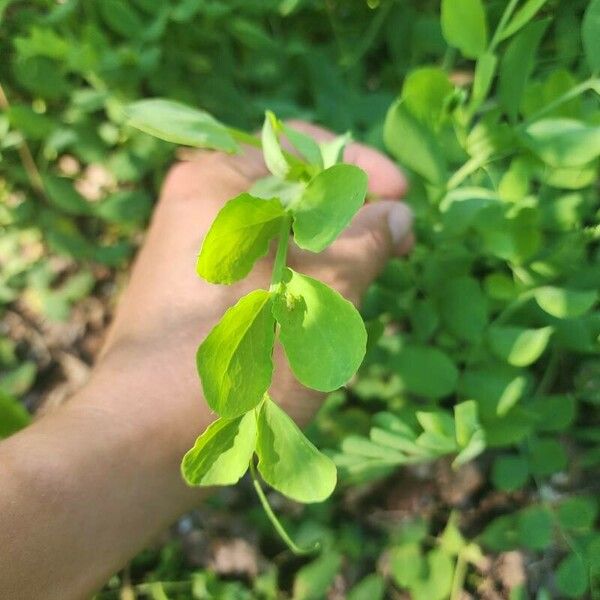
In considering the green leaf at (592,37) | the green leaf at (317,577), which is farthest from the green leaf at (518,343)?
the green leaf at (317,577)

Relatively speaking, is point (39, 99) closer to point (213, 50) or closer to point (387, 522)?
point (213, 50)

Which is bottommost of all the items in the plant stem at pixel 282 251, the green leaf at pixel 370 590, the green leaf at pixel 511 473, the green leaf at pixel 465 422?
the green leaf at pixel 370 590

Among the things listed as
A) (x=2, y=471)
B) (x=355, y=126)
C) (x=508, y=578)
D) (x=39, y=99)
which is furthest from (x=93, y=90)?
(x=508, y=578)

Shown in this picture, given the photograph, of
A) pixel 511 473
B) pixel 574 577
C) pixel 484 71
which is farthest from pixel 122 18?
pixel 574 577

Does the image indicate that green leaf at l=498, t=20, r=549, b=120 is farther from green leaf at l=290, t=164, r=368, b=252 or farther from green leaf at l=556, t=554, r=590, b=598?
green leaf at l=556, t=554, r=590, b=598

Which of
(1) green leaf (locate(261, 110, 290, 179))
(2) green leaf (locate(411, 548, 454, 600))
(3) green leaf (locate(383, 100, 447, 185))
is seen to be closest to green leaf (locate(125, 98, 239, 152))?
(1) green leaf (locate(261, 110, 290, 179))

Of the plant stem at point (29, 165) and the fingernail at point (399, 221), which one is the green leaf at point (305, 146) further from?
the plant stem at point (29, 165)
